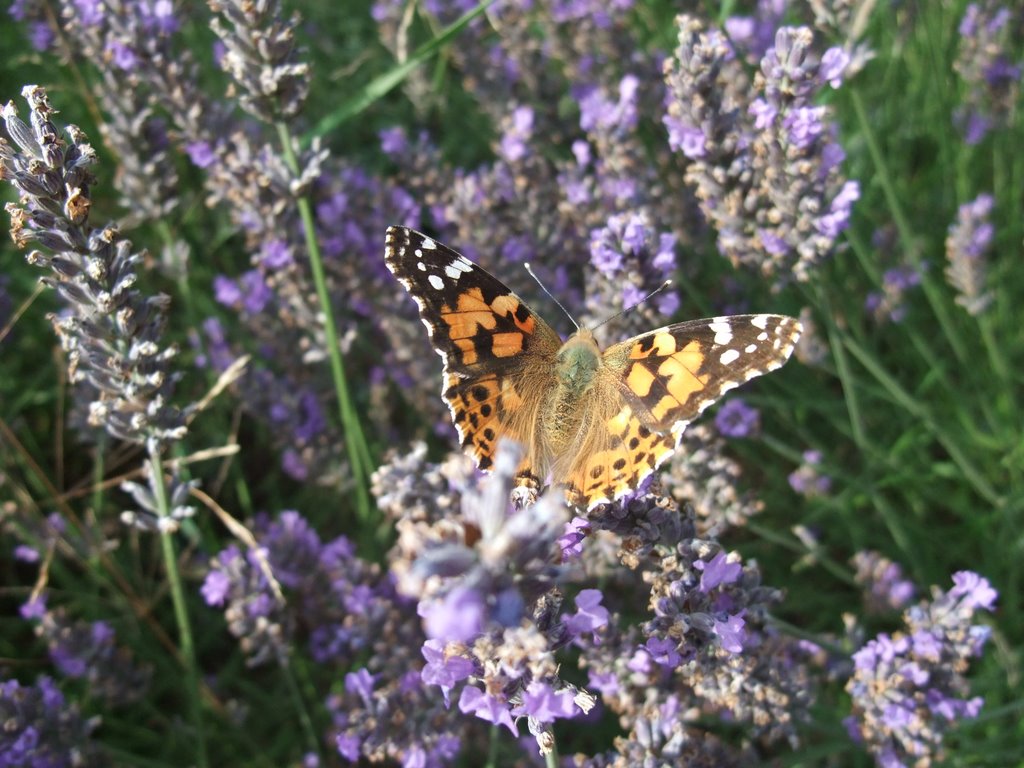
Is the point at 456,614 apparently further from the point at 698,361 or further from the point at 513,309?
the point at 513,309

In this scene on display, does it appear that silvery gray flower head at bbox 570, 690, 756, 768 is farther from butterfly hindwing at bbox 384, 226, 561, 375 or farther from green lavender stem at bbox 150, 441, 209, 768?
green lavender stem at bbox 150, 441, 209, 768

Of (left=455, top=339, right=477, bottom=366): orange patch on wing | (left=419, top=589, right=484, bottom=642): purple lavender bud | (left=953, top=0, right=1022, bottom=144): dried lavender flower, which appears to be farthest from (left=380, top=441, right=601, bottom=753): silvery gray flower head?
(left=953, top=0, right=1022, bottom=144): dried lavender flower

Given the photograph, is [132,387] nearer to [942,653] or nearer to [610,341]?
[610,341]

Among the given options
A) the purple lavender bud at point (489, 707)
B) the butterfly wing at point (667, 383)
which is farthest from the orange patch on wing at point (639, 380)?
the purple lavender bud at point (489, 707)

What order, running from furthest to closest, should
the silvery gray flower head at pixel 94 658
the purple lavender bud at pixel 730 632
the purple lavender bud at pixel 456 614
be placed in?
the silvery gray flower head at pixel 94 658, the purple lavender bud at pixel 730 632, the purple lavender bud at pixel 456 614

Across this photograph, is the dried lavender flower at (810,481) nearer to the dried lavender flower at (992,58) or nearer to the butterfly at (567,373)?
the butterfly at (567,373)

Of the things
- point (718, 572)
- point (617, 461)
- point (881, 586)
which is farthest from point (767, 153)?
point (881, 586)

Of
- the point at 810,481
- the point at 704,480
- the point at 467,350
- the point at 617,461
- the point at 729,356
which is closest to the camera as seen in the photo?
the point at 617,461
